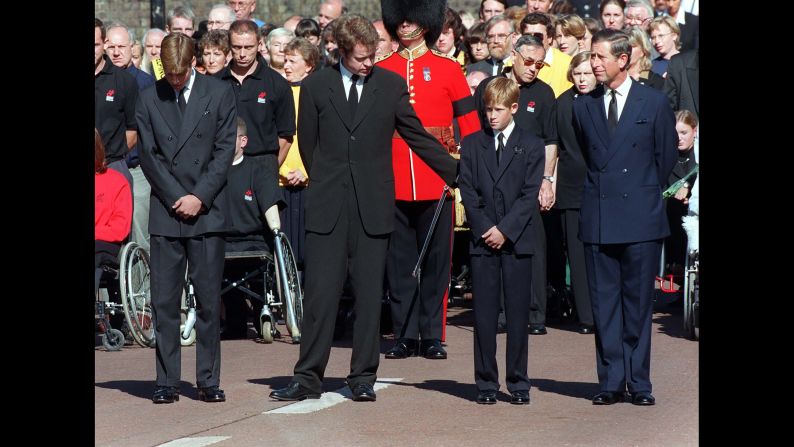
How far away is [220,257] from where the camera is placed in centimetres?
1071

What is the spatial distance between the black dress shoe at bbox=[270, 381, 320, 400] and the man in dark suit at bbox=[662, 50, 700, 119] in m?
5.92

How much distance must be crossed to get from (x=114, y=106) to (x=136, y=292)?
5.86 ft

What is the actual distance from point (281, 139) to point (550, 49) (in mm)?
2459

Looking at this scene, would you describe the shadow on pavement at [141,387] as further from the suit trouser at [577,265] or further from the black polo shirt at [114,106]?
the suit trouser at [577,265]

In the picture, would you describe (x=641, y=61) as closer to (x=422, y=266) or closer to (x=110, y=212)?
(x=422, y=266)

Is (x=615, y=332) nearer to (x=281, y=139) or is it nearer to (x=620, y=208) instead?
(x=620, y=208)

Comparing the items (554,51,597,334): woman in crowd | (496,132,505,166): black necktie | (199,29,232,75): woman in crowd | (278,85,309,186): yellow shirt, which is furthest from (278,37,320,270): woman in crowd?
(496,132,505,166): black necktie

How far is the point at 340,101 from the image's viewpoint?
10.6m

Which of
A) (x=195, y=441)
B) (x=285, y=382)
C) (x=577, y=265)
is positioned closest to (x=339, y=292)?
(x=285, y=382)

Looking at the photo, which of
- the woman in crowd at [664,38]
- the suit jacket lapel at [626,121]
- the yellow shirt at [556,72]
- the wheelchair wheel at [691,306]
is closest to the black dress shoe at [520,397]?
the suit jacket lapel at [626,121]

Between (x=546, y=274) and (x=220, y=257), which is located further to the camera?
(x=546, y=274)
